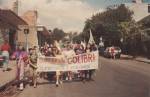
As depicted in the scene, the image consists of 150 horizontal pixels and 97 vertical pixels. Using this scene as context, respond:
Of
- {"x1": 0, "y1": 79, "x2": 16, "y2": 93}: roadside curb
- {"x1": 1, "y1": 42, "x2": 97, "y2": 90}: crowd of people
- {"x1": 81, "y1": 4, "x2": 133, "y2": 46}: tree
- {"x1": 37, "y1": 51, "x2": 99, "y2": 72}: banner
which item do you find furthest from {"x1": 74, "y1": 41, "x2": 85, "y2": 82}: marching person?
{"x1": 81, "y1": 4, "x2": 133, "y2": 46}: tree

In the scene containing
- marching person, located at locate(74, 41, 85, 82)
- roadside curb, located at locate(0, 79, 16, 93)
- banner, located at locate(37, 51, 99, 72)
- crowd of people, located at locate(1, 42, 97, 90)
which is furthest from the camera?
marching person, located at locate(74, 41, 85, 82)

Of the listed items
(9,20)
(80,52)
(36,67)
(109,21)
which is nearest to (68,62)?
(80,52)

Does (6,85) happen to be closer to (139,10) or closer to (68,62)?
(68,62)

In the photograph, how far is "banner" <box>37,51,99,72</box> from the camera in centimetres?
2050

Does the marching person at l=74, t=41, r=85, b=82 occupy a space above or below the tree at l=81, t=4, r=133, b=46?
below

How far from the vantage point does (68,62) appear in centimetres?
2120

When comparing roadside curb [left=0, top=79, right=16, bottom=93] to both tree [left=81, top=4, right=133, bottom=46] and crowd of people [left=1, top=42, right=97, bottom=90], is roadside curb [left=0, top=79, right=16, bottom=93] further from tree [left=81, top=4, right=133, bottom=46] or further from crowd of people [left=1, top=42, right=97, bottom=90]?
tree [left=81, top=4, right=133, bottom=46]

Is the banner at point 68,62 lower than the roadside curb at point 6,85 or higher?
higher

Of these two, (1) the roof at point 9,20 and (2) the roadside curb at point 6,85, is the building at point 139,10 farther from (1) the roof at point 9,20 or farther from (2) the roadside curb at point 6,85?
(2) the roadside curb at point 6,85

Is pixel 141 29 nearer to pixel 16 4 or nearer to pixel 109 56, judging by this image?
pixel 109 56

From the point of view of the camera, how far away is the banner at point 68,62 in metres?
20.5

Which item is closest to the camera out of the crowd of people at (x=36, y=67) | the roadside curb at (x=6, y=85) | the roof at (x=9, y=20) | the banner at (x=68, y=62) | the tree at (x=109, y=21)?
the roadside curb at (x=6, y=85)

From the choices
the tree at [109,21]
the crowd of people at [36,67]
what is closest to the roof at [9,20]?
the crowd of people at [36,67]

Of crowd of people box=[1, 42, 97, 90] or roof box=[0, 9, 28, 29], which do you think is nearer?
crowd of people box=[1, 42, 97, 90]
